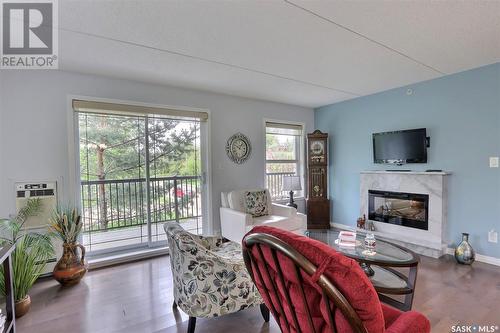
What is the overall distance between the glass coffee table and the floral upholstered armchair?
1026 millimetres

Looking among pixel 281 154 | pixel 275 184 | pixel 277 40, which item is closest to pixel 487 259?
pixel 275 184

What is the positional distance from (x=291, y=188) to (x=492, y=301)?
9.23ft

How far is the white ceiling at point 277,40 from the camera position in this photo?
181cm

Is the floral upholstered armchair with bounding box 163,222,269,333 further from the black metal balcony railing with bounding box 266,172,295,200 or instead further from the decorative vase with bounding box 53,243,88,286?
the black metal balcony railing with bounding box 266,172,295,200

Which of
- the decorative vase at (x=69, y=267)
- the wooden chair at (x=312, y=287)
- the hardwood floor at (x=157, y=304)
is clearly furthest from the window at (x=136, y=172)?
the wooden chair at (x=312, y=287)

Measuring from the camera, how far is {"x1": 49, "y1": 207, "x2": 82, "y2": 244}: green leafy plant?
8.62 feet

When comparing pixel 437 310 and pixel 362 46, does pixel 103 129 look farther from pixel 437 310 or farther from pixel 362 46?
pixel 437 310

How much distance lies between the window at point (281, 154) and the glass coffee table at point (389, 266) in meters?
2.14

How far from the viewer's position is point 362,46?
7.95 feet

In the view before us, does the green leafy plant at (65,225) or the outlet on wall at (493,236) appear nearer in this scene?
the green leafy plant at (65,225)

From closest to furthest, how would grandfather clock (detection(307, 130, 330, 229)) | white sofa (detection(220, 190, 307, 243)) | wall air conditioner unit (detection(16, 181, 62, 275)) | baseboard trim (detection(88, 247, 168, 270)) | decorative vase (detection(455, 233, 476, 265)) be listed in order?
wall air conditioner unit (detection(16, 181, 62, 275))
decorative vase (detection(455, 233, 476, 265))
baseboard trim (detection(88, 247, 168, 270))
white sofa (detection(220, 190, 307, 243))
grandfather clock (detection(307, 130, 330, 229))

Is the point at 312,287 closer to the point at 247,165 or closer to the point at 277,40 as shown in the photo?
the point at 277,40

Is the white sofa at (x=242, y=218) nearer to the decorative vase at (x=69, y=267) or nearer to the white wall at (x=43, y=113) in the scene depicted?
the white wall at (x=43, y=113)

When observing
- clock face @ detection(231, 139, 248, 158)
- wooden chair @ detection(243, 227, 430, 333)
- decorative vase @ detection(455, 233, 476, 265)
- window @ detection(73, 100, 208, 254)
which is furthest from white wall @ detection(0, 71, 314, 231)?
decorative vase @ detection(455, 233, 476, 265)
